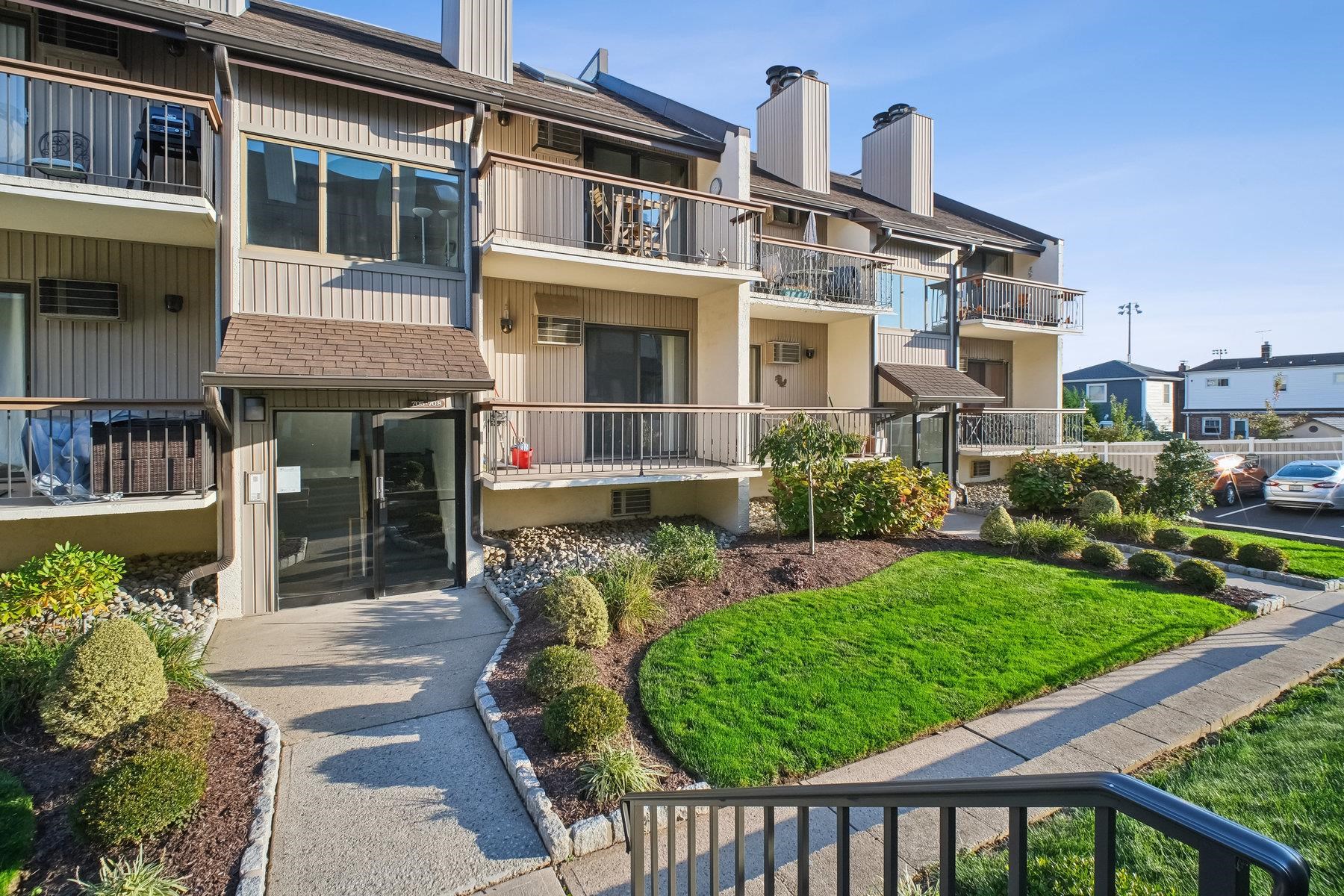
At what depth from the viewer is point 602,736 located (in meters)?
4.80

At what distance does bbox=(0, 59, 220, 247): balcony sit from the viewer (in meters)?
7.05

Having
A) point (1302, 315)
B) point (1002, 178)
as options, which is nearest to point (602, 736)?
point (1002, 178)

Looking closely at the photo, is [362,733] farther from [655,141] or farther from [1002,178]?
[1002,178]

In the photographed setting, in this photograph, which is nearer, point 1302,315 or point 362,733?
point 362,733

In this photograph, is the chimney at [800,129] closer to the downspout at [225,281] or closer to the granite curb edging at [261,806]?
the downspout at [225,281]

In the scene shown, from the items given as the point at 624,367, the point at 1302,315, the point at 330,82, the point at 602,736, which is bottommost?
the point at 602,736

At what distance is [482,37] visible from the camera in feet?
34.5

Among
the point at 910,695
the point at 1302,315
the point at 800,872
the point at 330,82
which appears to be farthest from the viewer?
the point at 1302,315

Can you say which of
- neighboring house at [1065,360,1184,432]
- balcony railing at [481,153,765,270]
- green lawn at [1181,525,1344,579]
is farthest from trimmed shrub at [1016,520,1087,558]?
neighboring house at [1065,360,1184,432]

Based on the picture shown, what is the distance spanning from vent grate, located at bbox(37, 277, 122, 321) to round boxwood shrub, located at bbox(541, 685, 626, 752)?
8159 millimetres

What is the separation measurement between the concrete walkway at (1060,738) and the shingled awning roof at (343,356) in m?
5.86

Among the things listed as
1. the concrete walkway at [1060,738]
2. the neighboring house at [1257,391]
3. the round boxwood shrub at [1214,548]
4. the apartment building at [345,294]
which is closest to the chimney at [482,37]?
the apartment building at [345,294]

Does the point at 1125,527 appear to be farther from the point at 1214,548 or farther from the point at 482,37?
the point at 482,37

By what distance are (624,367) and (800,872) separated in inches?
428
